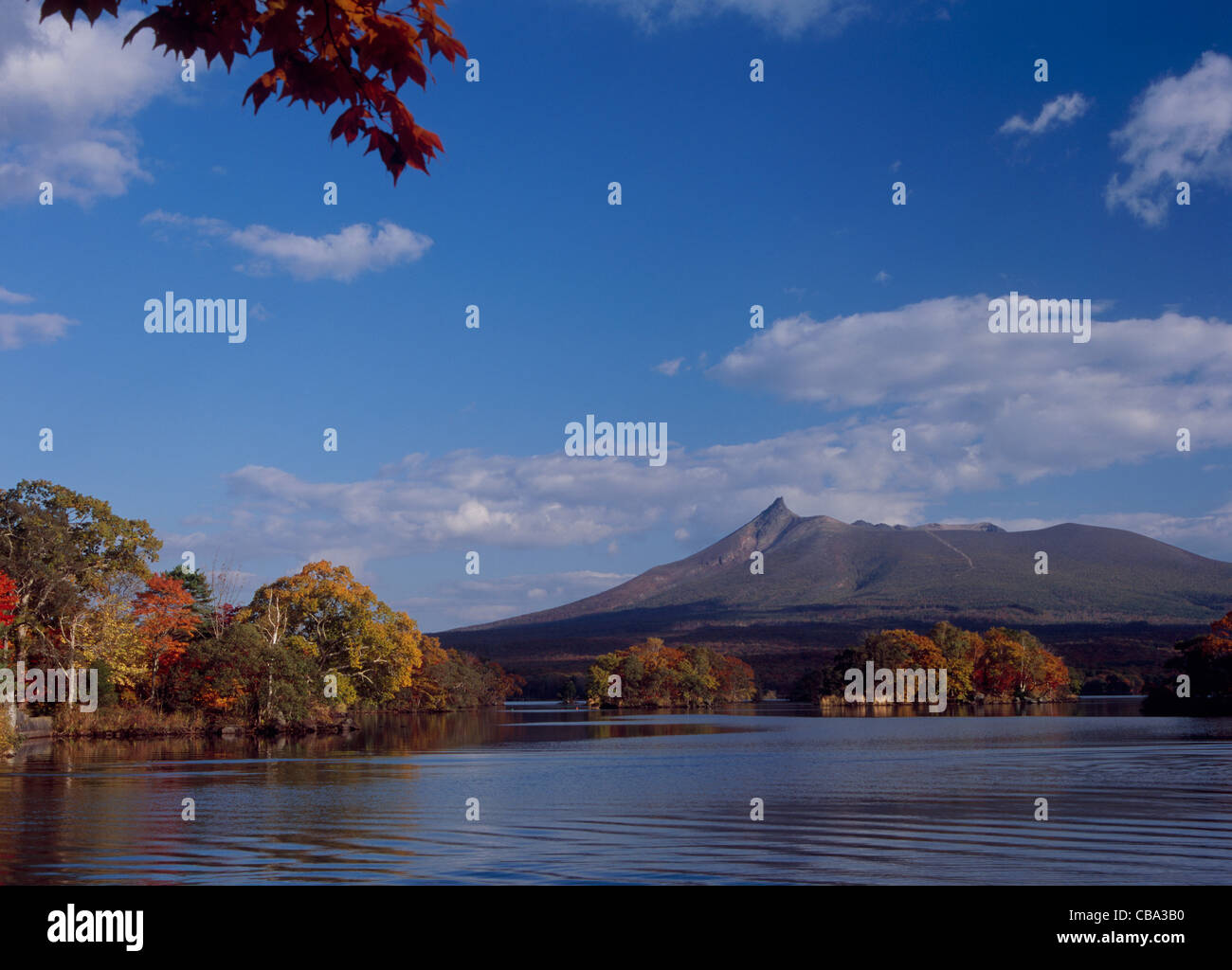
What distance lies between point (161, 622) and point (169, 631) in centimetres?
237

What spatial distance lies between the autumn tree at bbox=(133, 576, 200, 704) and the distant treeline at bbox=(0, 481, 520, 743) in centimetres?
7

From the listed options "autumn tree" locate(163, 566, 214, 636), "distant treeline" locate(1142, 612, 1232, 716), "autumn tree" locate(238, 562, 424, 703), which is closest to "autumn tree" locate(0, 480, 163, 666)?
"autumn tree" locate(238, 562, 424, 703)

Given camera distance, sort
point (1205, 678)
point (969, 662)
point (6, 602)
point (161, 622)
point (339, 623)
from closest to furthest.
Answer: point (6, 602) → point (161, 622) → point (339, 623) → point (1205, 678) → point (969, 662)

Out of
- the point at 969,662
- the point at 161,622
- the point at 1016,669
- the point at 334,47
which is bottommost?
the point at 1016,669

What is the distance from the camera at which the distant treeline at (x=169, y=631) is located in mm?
49844

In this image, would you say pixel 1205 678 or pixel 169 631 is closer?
pixel 169 631

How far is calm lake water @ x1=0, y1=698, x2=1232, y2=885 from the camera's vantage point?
15352 millimetres

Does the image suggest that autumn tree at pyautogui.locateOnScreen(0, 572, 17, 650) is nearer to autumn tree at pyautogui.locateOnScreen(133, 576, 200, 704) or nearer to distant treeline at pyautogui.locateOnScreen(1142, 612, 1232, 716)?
autumn tree at pyautogui.locateOnScreen(133, 576, 200, 704)

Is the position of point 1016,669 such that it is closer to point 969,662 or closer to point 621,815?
point 969,662

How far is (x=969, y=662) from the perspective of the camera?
398 ft

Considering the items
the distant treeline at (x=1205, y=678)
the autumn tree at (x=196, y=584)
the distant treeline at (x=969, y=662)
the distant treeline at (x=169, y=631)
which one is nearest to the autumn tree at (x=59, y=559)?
the distant treeline at (x=169, y=631)

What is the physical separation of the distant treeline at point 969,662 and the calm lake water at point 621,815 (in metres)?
72.3

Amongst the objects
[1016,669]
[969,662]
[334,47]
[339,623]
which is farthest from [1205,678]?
A: [334,47]

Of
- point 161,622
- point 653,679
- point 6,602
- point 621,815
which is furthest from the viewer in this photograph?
point 653,679
